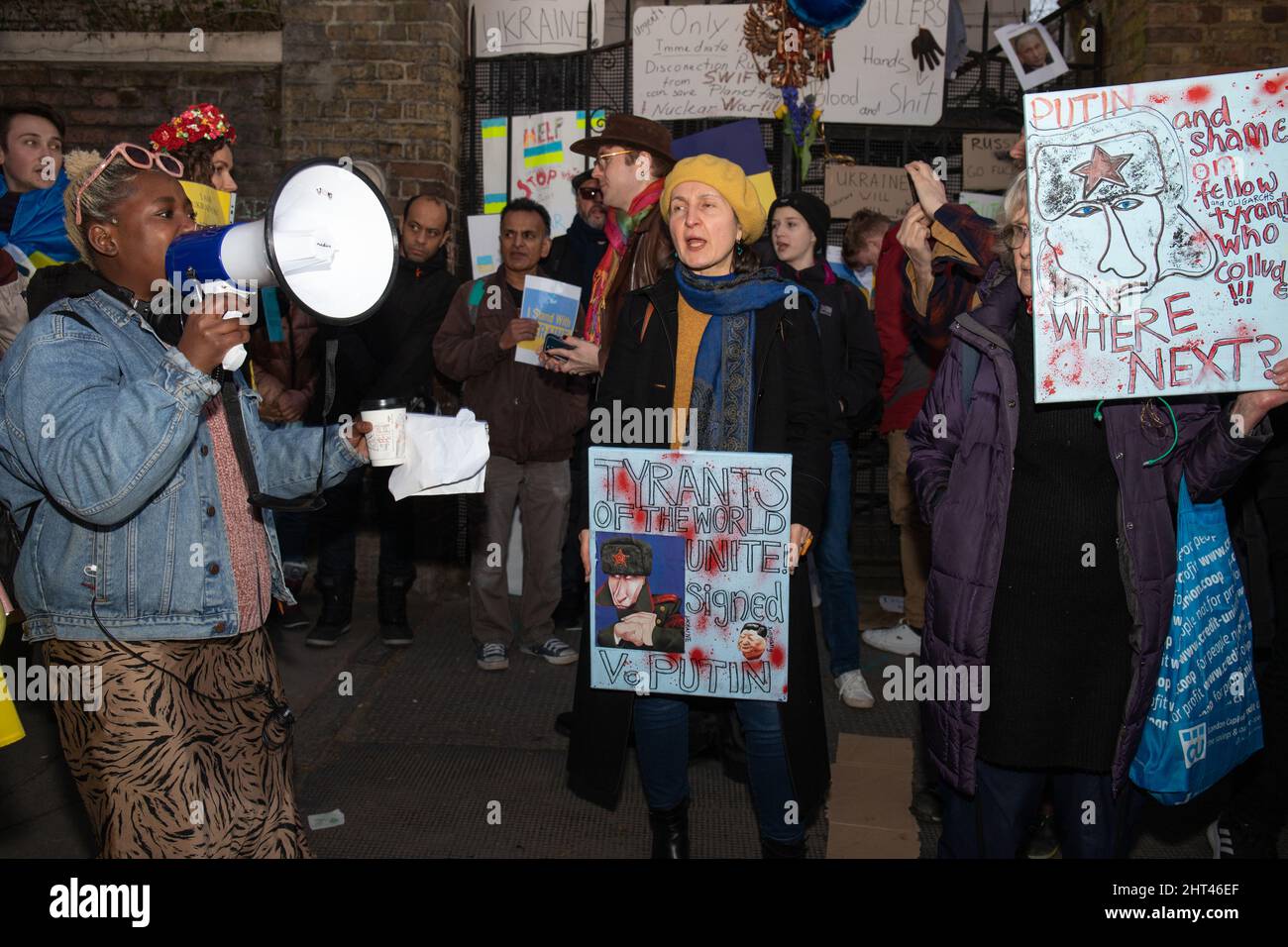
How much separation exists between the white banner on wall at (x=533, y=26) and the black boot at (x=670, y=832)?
505cm

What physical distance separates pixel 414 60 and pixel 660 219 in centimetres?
357

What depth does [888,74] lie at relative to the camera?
673 cm

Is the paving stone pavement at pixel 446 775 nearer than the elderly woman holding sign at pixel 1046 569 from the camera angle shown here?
No

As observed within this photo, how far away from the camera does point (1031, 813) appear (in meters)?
2.80

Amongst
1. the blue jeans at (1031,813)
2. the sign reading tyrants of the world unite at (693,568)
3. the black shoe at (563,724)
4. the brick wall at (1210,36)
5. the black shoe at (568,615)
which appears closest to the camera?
the blue jeans at (1031,813)

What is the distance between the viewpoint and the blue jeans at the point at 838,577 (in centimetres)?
504

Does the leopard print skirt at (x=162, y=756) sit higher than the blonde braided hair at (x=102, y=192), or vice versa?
the blonde braided hair at (x=102, y=192)

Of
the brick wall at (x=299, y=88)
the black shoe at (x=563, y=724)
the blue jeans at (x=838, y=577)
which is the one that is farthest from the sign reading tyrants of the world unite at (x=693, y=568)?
the brick wall at (x=299, y=88)

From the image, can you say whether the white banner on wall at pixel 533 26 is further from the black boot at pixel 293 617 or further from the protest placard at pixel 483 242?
the black boot at pixel 293 617

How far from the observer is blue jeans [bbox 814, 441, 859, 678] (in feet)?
16.5

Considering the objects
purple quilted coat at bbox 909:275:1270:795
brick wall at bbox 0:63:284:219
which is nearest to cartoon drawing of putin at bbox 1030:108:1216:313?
purple quilted coat at bbox 909:275:1270:795

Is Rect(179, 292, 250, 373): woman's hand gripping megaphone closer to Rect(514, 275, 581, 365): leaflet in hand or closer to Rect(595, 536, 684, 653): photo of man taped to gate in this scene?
Rect(595, 536, 684, 653): photo of man taped to gate

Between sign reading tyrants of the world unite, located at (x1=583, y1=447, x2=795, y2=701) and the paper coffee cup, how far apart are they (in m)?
0.62

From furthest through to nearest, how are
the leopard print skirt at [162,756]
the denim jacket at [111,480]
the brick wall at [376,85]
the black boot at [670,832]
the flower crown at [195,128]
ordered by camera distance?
the brick wall at [376,85] < the flower crown at [195,128] < the black boot at [670,832] < the leopard print skirt at [162,756] < the denim jacket at [111,480]
